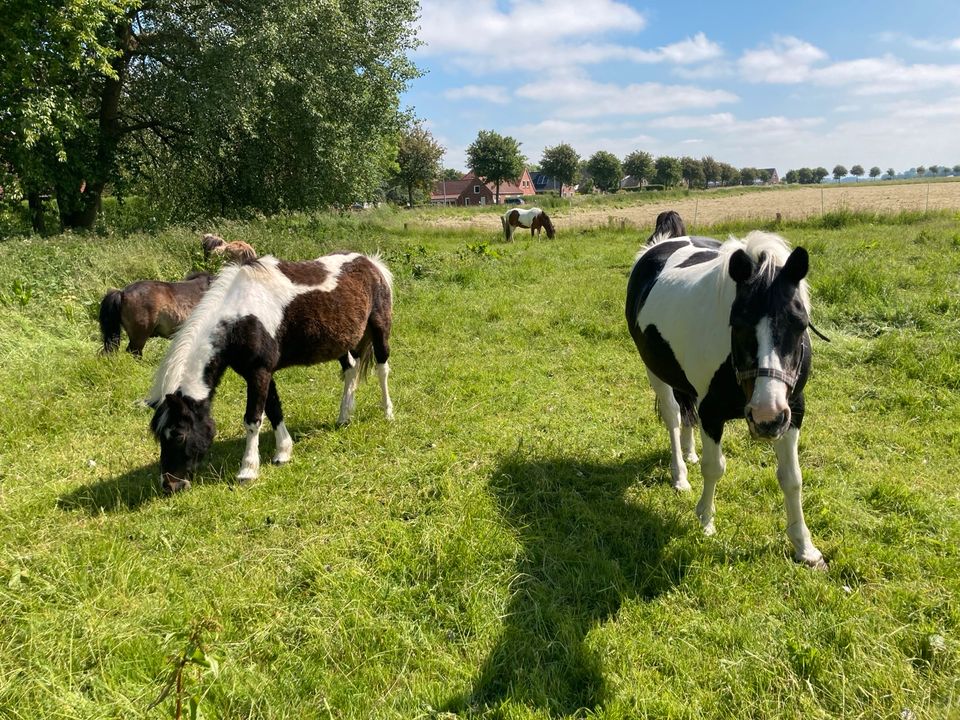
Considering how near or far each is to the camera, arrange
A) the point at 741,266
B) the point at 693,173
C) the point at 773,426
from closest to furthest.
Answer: the point at 773,426
the point at 741,266
the point at 693,173

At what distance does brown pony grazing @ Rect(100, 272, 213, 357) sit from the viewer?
7.35 meters

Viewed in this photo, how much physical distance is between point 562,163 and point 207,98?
68.8m

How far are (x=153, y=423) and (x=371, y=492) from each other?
180 centimetres

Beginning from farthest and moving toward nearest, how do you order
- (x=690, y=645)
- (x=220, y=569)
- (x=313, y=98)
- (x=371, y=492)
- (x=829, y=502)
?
(x=313, y=98) < (x=371, y=492) < (x=829, y=502) < (x=220, y=569) < (x=690, y=645)

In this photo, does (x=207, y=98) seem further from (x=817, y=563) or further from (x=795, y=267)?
(x=817, y=563)

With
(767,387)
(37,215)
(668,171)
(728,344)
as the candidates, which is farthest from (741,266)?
(668,171)

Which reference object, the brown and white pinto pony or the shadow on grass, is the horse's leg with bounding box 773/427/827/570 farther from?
the brown and white pinto pony

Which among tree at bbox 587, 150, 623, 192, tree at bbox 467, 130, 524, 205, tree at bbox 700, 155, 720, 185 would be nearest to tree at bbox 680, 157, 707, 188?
tree at bbox 700, 155, 720, 185

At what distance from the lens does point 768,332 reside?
262 cm

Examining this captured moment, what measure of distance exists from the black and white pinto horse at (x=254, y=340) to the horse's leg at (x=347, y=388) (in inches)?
0.6

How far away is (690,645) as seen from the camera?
2.64 metres

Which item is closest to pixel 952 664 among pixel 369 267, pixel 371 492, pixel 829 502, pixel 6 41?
pixel 829 502

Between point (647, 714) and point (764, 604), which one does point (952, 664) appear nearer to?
point (764, 604)

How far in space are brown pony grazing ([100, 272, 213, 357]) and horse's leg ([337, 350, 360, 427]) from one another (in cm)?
351
